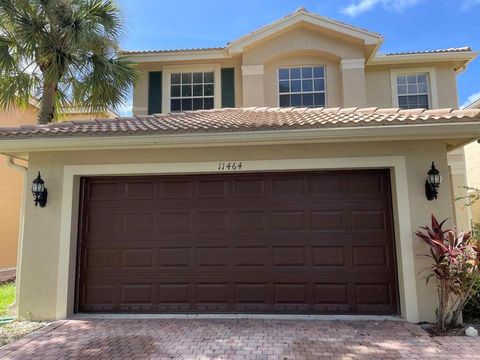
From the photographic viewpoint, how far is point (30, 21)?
33.3 ft

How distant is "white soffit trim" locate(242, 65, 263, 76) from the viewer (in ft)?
40.7

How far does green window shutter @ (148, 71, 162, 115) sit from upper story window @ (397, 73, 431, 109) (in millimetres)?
8142

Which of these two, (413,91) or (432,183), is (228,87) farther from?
(432,183)

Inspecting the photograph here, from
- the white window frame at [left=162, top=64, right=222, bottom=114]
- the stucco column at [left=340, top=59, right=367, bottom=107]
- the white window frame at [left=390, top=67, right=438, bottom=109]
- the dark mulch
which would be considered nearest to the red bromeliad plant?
the dark mulch

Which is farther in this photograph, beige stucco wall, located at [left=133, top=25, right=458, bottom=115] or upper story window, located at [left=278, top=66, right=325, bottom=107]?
upper story window, located at [left=278, top=66, right=325, bottom=107]

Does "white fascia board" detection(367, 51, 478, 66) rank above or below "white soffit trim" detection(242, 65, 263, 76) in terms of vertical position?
above

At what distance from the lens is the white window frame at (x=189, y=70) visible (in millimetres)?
12781

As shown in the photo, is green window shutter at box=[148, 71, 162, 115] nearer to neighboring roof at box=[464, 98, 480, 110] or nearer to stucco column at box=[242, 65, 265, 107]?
stucco column at box=[242, 65, 265, 107]

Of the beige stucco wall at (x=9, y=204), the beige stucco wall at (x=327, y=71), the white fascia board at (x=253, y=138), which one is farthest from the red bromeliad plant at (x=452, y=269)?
the beige stucco wall at (x=9, y=204)

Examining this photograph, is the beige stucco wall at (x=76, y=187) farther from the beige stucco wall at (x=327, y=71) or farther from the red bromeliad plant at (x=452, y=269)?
the beige stucco wall at (x=327, y=71)

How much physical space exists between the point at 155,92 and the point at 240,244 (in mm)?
7575

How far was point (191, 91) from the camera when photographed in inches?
510

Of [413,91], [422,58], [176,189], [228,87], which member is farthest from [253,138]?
[422,58]

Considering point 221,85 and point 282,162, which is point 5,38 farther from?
point 282,162
